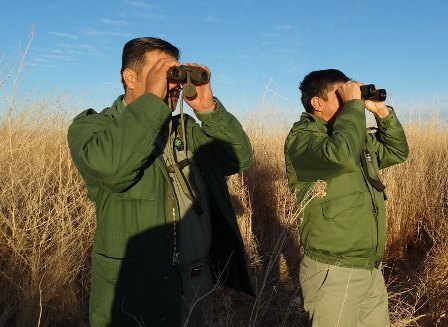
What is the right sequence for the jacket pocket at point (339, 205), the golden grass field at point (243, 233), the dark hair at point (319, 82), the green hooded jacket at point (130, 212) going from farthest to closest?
the golden grass field at point (243, 233) < the dark hair at point (319, 82) < the jacket pocket at point (339, 205) < the green hooded jacket at point (130, 212)

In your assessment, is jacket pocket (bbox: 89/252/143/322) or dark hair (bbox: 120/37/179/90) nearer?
jacket pocket (bbox: 89/252/143/322)

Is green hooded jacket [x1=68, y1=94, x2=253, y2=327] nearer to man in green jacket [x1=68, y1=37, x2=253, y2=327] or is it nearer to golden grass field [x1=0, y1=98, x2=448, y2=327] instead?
man in green jacket [x1=68, y1=37, x2=253, y2=327]

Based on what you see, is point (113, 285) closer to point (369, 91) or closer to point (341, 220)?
point (341, 220)

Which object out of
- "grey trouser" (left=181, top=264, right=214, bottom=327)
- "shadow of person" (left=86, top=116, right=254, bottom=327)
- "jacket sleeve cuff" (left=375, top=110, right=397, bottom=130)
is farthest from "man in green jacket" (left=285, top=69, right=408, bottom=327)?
"shadow of person" (left=86, top=116, right=254, bottom=327)

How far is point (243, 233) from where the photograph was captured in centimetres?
352

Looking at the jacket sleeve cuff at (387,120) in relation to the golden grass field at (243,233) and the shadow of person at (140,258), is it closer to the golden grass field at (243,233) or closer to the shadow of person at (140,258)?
the golden grass field at (243,233)

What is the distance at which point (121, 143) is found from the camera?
1.25 metres

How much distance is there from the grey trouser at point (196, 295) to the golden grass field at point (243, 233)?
200 millimetres

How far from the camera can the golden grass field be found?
250 centimetres

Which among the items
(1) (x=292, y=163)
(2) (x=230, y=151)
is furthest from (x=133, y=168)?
(1) (x=292, y=163)

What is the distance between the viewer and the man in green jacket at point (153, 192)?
129cm

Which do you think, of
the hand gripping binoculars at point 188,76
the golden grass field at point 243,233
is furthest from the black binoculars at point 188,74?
the golden grass field at point 243,233

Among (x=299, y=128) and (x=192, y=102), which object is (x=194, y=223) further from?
(x=299, y=128)

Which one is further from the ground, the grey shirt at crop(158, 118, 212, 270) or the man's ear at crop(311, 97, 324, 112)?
the man's ear at crop(311, 97, 324, 112)
